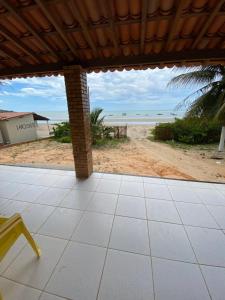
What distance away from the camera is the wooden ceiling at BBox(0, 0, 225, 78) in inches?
60.1

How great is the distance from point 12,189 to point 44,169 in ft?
3.11

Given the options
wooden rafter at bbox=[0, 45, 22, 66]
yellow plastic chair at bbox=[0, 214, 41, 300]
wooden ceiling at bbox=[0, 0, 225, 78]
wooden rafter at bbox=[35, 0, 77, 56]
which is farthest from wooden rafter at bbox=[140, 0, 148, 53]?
yellow plastic chair at bbox=[0, 214, 41, 300]

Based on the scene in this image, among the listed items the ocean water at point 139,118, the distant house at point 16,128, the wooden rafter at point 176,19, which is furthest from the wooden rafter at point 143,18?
the ocean water at point 139,118

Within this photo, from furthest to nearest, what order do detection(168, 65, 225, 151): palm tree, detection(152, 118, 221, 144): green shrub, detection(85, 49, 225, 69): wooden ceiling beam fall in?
detection(152, 118, 221, 144): green shrub, detection(168, 65, 225, 151): palm tree, detection(85, 49, 225, 69): wooden ceiling beam

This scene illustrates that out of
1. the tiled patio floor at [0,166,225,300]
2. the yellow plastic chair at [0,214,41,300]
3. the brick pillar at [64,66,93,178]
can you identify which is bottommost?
the tiled patio floor at [0,166,225,300]

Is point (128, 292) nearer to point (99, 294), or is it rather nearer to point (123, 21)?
point (99, 294)

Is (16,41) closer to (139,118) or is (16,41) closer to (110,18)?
(110,18)

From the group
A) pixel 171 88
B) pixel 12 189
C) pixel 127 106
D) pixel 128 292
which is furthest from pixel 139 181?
pixel 127 106

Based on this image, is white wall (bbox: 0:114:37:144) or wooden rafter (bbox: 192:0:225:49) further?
white wall (bbox: 0:114:37:144)

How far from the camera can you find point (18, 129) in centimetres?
1237

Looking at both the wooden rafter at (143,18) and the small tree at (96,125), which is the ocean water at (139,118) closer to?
the small tree at (96,125)

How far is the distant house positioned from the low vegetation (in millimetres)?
3127

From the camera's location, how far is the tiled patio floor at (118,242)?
132 cm

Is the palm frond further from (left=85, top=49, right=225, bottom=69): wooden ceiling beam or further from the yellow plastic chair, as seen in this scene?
the yellow plastic chair
